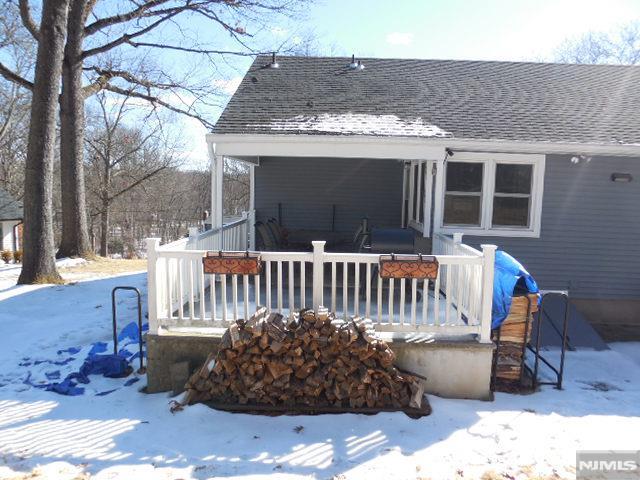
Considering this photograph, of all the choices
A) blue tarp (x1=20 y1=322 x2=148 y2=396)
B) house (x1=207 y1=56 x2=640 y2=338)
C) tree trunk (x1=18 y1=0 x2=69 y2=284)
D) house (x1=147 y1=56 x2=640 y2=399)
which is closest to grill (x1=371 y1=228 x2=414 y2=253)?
house (x1=147 y1=56 x2=640 y2=399)

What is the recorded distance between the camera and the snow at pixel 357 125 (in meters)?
6.57

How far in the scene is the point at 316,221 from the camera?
9664 mm

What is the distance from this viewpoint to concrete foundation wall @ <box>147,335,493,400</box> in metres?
4.28

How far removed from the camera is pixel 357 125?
686 cm

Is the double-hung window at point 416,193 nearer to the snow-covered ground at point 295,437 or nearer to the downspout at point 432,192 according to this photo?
the downspout at point 432,192

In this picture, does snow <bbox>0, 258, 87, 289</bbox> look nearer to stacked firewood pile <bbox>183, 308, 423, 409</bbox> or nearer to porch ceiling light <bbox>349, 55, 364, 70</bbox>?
stacked firewood pile <bbox>183, 308, 423, 409</bbox>

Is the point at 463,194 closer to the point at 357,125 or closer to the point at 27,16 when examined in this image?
the point at 357,125

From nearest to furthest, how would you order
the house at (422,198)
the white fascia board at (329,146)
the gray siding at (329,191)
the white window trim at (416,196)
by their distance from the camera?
the house at (422,198), the white fascia board at (329,146), the white window trim at (416,196), the gray siding at (329,191)

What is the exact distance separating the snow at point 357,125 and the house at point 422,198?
0.10ft

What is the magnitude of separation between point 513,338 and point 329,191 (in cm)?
560

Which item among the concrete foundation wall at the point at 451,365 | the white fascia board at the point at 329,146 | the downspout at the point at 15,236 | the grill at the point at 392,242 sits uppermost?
the white fascia board at the point at 329,146

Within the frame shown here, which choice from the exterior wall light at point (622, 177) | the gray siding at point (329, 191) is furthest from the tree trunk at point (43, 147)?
the exterior wall light at point (622, 177)

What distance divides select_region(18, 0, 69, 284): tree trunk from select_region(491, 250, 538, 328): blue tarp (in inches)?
320

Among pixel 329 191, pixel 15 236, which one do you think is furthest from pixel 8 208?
pixel 329 191
